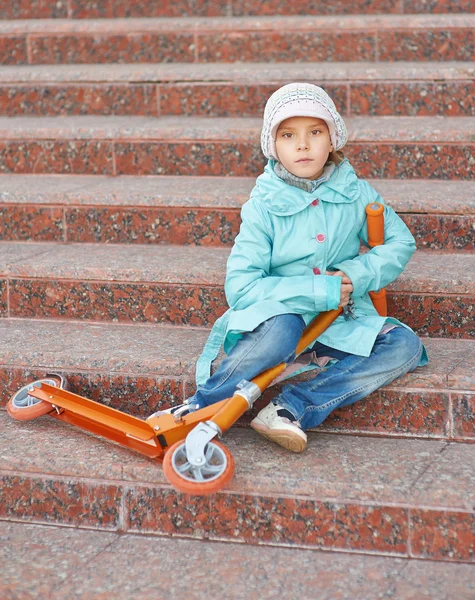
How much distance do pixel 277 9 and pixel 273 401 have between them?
3.15 meters

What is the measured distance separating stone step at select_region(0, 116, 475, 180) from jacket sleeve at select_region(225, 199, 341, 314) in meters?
1.17

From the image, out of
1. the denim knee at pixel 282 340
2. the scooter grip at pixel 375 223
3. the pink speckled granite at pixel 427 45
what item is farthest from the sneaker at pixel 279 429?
the pink speckled granite at pixel 427 45

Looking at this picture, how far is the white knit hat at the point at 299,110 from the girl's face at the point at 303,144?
25mm

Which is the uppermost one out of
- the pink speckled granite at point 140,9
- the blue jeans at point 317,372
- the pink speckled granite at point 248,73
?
the pink speckled granite at point 140,9

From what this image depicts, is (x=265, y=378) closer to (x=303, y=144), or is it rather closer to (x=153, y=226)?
(x=303, y=144)

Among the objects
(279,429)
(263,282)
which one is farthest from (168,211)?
(279,429)

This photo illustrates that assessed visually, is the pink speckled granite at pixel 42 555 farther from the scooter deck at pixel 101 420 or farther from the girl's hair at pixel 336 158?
the girl's hair at pixel 336 158

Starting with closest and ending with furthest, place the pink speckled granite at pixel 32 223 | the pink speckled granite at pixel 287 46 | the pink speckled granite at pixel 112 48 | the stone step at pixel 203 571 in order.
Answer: the stone step at pixel 203 571
the pink speckled granite at pixel 32 223
the pink speckled granite at pixel 287 46
the pink speckled granite at pixel 112 48

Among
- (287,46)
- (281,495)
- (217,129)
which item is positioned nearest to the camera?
(281,495)

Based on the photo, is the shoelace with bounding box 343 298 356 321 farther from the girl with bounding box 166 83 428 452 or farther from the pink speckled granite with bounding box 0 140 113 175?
the pink speckled granite with bounding box 0 140 113 175

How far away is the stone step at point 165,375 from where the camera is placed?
2869 millimetres

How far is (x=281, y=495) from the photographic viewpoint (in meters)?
2.57

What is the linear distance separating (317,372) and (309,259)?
368 millimetres

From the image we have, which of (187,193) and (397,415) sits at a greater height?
(187,193)
